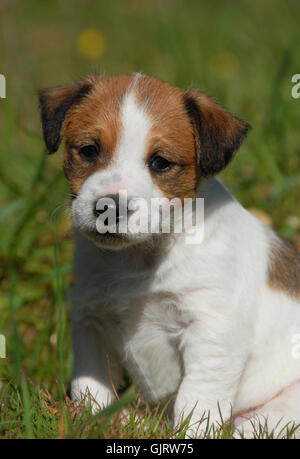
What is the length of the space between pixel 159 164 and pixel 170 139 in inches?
5.8

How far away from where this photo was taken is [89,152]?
11.4 feet

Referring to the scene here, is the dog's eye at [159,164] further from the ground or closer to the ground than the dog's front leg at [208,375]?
further from the ground

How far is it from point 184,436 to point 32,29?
33.1 feet

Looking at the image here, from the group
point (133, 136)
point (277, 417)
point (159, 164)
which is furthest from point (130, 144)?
point (277, 417)

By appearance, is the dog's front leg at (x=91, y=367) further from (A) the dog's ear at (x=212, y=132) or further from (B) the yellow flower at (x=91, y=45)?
(B) the yellow flower at (x=91, y=45)

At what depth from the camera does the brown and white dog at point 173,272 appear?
3334 millimetres

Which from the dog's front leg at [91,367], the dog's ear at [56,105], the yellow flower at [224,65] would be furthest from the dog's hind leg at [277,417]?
the yellow flower at [224,65]

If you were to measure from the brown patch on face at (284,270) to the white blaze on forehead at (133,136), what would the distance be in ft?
3.83

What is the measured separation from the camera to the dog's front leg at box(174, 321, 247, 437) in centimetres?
349

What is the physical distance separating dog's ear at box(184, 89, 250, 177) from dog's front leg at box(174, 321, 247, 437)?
0.88 m

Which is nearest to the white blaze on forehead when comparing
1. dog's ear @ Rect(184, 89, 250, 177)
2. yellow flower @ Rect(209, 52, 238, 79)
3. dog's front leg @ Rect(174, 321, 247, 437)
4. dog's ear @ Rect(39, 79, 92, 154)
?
dog's ear @ Rect(184, 89, 250, 177)

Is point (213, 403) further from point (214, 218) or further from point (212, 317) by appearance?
point (214, 218)

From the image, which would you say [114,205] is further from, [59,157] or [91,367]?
[59,157]

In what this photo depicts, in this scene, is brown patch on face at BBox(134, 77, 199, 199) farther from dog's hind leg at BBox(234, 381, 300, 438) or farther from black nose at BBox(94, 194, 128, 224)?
dog's hind leg at BBox(234, 381, 300, 438)
